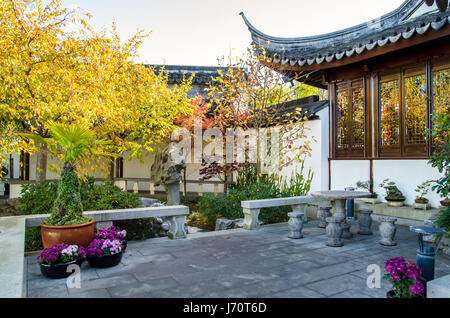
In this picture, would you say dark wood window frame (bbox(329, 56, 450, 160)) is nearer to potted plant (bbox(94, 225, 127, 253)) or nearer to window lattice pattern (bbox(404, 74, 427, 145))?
window lattice pattern (bbox(404, 74, 427, 145))

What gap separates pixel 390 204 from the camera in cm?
682

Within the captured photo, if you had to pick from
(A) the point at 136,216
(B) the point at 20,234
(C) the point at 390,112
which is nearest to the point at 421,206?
(C) the point at 390,112

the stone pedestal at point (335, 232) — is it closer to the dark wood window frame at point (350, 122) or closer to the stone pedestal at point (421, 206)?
the stone pedestal at point (421, 206)

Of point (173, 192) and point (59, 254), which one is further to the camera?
point (173, 192)

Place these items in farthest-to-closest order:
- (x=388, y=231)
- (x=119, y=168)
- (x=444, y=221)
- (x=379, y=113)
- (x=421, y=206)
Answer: (x=119, y=168), (x=379, y=113), (x=421, y=206), (x=388, y=231), (x=444, y=221)

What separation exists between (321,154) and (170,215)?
179 inches

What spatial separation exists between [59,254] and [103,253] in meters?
0.51

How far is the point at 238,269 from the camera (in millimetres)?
4117

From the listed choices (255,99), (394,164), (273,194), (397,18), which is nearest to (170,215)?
(273,194)

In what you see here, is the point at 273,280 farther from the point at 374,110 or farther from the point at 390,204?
the point at 374,110

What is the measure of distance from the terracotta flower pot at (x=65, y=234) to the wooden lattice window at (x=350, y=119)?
629cm

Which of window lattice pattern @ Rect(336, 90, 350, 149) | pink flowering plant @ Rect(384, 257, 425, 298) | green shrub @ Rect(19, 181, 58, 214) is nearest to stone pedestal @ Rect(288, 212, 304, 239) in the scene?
pink flowering plant @ Rect(384, 257, 425, 298)

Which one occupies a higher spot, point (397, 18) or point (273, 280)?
point (397, 18)

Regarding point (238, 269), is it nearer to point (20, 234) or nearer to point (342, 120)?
point (20, 234)
